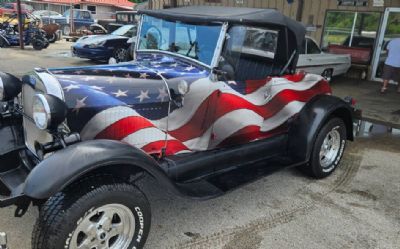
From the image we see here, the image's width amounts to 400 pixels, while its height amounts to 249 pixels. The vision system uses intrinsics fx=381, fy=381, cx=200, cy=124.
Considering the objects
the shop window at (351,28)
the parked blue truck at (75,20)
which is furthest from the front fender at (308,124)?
the parked blue truck at (75,20)

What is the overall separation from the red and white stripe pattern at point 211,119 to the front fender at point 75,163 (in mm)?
469

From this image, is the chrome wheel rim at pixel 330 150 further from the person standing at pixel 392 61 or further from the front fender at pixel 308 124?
the person standing at pixel 392 61

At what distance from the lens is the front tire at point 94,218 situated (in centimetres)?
251

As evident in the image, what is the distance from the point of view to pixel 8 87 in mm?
3699

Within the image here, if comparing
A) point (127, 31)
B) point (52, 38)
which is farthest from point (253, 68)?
point (52, 38)

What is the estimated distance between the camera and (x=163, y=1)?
21.3m

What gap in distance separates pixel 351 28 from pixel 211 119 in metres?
12.1

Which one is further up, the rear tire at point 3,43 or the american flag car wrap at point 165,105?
the american flag car wrap at point 165,105

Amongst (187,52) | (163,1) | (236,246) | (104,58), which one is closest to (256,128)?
(187,52)

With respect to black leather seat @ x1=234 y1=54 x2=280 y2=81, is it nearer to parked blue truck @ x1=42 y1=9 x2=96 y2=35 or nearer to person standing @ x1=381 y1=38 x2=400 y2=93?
person standing @ x1=381 y1=38 x2=400 y2=93

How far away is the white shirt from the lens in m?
10.7

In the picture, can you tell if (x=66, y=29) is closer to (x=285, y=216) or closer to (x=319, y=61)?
(x=319, y=61)

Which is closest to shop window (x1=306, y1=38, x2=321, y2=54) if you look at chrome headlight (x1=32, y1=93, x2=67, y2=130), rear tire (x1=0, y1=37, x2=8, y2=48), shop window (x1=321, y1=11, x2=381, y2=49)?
shop window (x1=321, y1=11, x2=381, y2=49)

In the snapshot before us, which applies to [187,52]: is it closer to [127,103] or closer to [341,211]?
[127,103]
